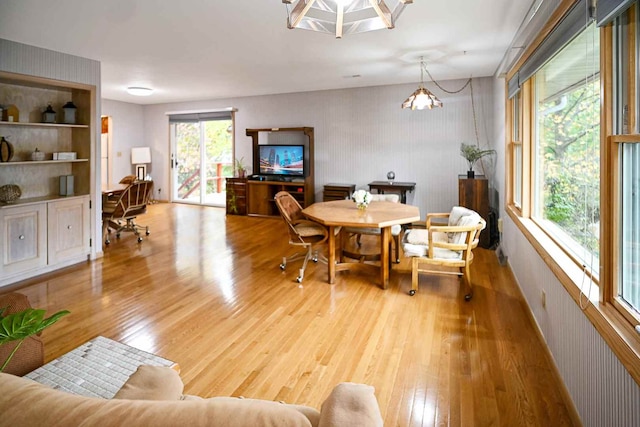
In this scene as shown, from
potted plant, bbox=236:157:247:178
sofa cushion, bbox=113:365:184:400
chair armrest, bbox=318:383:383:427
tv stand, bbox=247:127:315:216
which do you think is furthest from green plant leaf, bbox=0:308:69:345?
potted plant, bbox=236:157:247:178

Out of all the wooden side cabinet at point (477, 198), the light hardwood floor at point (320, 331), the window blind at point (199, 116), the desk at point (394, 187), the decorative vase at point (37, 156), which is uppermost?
the window blind at point (199, 116)

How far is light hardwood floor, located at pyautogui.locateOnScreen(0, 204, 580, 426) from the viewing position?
6.79ft

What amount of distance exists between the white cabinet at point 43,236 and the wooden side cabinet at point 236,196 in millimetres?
3423

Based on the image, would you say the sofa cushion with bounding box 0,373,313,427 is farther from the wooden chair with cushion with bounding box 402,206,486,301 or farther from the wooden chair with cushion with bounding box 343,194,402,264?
the wooden chair with cushion with bounding box 343,194,402,264

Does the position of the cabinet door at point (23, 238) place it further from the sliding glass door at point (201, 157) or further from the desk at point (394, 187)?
the sliding glass door at point (201, 157)

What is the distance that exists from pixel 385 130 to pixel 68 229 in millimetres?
5084

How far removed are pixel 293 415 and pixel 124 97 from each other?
9.12 meters

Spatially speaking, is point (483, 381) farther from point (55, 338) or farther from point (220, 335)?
point (55, 338)

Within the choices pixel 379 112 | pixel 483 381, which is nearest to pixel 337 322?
pixel 483 381

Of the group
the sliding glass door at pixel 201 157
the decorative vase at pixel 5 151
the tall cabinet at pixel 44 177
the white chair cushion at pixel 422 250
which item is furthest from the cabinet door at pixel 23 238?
the sliding glass door at pixel 201 157

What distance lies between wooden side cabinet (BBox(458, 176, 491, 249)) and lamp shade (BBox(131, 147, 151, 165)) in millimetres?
7373

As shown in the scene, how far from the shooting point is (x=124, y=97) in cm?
826

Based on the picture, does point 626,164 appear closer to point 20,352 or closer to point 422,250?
point 422,250

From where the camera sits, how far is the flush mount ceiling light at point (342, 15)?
6.45 feet
